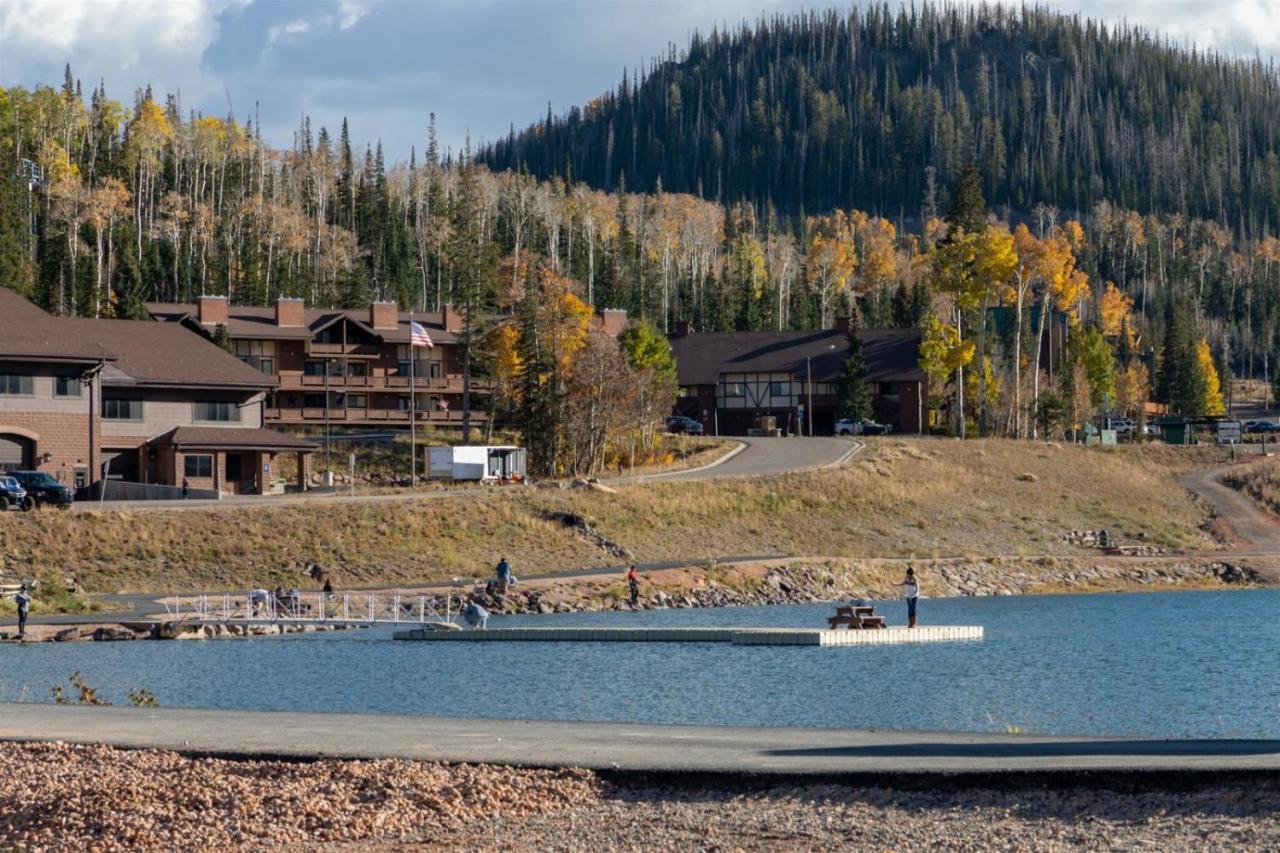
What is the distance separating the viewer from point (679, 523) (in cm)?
7200

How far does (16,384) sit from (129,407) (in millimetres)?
7702

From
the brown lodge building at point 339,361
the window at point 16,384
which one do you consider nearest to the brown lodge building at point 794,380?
the brown lodge building at point 339,361

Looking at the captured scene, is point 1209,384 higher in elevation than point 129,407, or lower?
higher

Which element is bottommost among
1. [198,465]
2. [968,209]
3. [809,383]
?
[198,465]

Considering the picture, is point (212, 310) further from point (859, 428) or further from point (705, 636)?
point (705, 636)

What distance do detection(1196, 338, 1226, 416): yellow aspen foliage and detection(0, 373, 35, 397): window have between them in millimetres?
105665

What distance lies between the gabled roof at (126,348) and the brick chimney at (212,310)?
41.5 feet

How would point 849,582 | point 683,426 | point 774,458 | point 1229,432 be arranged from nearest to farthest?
point 849,582, point 774,458, point 1229,432, point 683,426

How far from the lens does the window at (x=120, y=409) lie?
248ft

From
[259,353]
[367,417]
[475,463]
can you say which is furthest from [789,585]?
[259,353]

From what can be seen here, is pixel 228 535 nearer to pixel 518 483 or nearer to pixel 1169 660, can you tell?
pixel 518 483

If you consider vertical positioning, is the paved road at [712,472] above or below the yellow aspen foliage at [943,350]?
below

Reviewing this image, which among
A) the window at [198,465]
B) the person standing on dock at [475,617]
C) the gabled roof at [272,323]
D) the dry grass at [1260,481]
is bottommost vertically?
the person standing on dock at [475,617]

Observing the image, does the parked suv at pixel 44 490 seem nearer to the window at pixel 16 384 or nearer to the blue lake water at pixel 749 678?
the window at pixel 16 384
